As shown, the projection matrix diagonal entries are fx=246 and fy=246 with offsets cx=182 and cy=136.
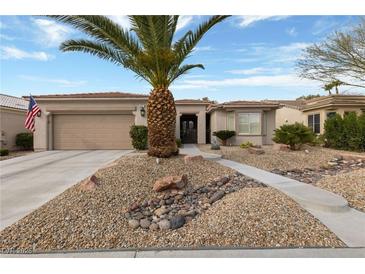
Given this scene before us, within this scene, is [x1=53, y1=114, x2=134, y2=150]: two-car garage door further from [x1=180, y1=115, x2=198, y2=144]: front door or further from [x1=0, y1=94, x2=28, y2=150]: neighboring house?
[x1=180, y1=115, x2=198, y2=144]: front door

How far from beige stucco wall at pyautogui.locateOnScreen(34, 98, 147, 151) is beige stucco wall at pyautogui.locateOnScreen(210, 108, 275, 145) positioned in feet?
20.0

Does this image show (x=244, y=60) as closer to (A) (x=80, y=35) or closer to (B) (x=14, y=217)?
(A) (x=80, y=35)

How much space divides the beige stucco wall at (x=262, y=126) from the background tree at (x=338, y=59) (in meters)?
3.86

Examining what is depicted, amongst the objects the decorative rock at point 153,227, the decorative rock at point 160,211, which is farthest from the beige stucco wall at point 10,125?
the decorative rock at point 153,227

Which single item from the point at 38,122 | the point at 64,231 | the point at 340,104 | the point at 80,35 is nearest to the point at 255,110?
the point at 340,104

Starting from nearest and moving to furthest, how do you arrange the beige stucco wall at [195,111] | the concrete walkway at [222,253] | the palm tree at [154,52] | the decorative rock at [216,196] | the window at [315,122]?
1. the concrete walkway at [222,253]
2. the decorative rock at [216,196]
3. the palm tree at [154,52]
4. the beige stucco wall at [195,111]
5. the window at [315,122]

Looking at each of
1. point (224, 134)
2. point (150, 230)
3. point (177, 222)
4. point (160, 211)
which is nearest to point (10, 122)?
point (224, 134)

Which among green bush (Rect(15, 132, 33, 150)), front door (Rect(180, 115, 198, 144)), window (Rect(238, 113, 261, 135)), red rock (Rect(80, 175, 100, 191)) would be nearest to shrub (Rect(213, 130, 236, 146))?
window (Rect(238, 113, 261, 135))

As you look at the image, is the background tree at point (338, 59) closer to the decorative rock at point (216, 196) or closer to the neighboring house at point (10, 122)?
the decorative rock at point (216, 196)

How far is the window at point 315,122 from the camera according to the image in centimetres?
1946

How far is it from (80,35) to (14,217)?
629 centimetres

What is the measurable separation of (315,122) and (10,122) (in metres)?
22.7

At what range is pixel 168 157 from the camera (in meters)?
8.55

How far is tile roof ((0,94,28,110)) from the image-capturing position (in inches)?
673
